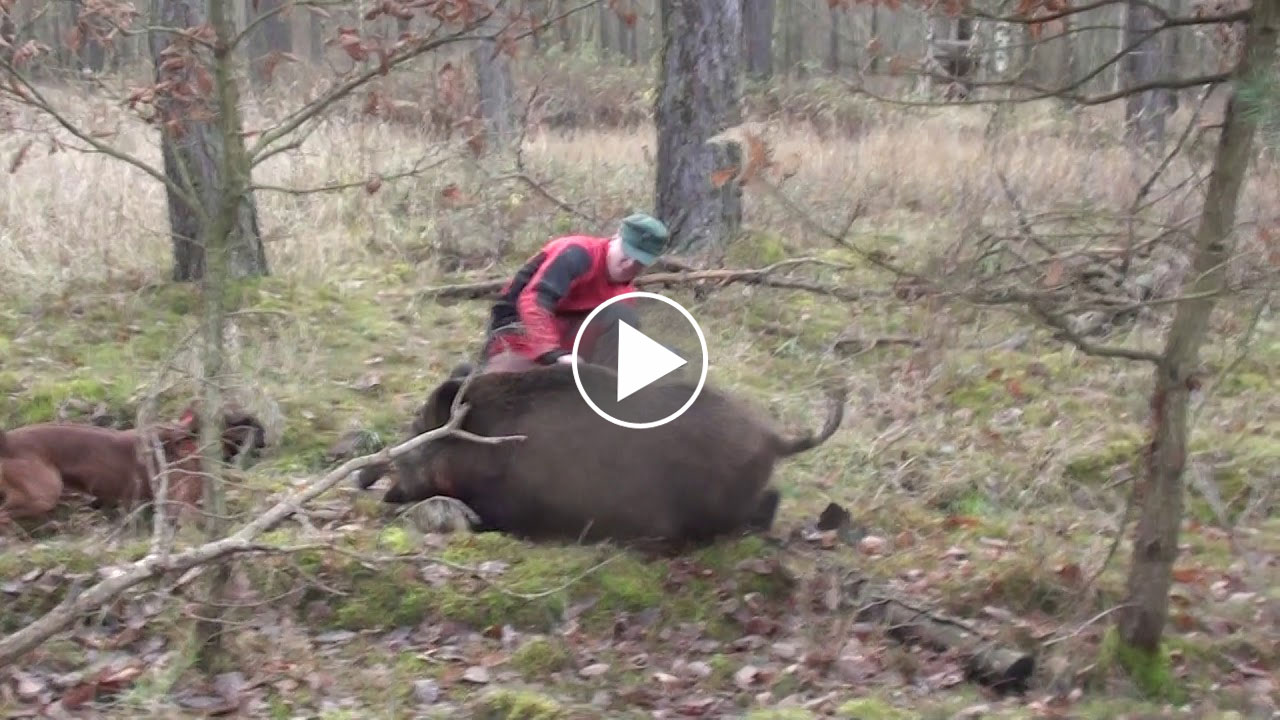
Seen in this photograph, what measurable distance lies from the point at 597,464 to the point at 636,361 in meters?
0.80

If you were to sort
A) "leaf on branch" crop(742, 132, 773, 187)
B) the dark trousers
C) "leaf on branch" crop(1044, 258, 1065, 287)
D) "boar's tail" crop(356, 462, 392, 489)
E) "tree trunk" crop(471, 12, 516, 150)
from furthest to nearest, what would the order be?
"tree trunk" crop(471, 12, 516, 150) < "boar's tail" crop(356, 462, 392, 489) < the dark trousers < "leaf on branch" crop(1044, 258, 1065, 287) < "leaf on branch" crop(742, 132, 773, 187)

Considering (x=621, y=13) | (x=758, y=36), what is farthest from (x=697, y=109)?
(x=758, y=36)

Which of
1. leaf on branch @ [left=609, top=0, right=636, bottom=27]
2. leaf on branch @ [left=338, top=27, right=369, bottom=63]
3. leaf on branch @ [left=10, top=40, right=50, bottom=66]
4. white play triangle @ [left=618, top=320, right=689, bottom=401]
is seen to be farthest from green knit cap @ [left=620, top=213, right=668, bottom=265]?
leaf on branch @ [left=10, top=40, right=50, bottom=66]

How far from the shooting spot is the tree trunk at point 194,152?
17.3ft

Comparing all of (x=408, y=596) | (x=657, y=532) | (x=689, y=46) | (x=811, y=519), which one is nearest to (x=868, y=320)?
(x=689, y=46)

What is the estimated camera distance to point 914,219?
14070 mm

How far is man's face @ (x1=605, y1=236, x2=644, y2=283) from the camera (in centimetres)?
719

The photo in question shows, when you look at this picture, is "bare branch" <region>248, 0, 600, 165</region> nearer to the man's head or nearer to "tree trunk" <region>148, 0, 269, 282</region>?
"tree trunk" <region>148, 0, 269, 282</region>

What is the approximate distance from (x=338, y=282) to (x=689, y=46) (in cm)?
347

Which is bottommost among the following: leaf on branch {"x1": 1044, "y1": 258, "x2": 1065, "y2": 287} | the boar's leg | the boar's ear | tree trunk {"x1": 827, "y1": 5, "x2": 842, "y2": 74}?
the boar's leg

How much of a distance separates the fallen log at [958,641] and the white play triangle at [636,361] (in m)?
1.65

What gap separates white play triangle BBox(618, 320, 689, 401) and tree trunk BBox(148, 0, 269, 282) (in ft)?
6.50

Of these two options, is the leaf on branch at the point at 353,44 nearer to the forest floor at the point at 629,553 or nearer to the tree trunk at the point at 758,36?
the forest floor at the point at 629,553

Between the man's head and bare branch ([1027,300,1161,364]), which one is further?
the man's head
